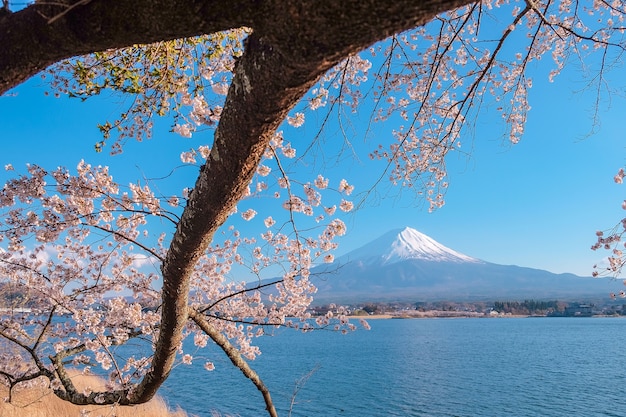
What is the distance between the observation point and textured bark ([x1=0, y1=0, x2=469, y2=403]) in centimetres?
72

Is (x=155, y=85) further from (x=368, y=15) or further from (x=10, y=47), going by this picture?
(x=368, y=15)

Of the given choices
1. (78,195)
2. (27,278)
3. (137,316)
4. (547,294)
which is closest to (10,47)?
(78,195)

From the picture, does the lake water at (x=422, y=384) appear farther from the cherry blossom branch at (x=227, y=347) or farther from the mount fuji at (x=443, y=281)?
the mount fuji at (x=443, y=281)

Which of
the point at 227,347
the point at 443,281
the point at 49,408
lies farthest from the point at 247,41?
the point at 443,281

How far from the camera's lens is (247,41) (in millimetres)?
921

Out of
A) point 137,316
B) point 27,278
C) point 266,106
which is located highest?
point 266,106

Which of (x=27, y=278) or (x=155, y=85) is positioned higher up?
(x=155, y=85)

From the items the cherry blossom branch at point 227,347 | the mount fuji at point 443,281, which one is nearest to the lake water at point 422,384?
the cherry blossom branch at point 227,347

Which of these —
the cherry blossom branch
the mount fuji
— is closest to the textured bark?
the cherry blossom branch

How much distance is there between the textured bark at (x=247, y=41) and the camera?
724 mm

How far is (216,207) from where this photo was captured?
1323 mm

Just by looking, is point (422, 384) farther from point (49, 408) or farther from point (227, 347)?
point (227, 347)

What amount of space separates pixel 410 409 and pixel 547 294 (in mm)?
132563

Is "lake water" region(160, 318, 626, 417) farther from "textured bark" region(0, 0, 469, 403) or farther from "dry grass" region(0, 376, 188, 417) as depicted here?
"textured bark" region(0, 0, 469, 403)
